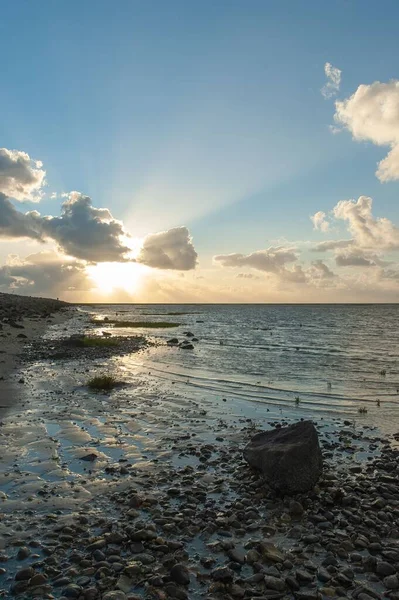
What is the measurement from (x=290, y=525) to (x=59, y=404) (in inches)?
531

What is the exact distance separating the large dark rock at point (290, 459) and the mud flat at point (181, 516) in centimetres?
30

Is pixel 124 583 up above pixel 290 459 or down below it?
below

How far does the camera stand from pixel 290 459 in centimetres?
1128

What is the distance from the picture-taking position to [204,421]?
1802 cm

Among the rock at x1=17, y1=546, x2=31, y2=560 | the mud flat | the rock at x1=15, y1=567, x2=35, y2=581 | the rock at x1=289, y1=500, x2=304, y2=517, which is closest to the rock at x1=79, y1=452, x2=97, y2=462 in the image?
the mud flat

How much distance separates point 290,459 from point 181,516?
340 centimetres

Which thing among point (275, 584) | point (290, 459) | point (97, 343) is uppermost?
point (290, 459)

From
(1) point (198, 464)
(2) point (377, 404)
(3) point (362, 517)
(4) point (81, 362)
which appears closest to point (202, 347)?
(4) point (81, 362)

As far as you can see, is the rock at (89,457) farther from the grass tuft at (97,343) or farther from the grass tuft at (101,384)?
the grass tuft at (97,343)

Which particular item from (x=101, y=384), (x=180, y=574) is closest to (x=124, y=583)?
(x=180, y=574)

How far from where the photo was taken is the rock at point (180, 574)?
724 centimetres

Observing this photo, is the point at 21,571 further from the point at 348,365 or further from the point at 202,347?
the point at 202,347

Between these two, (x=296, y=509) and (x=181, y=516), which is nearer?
(x=181, y=516)

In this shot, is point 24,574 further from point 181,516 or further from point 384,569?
point 384,569
